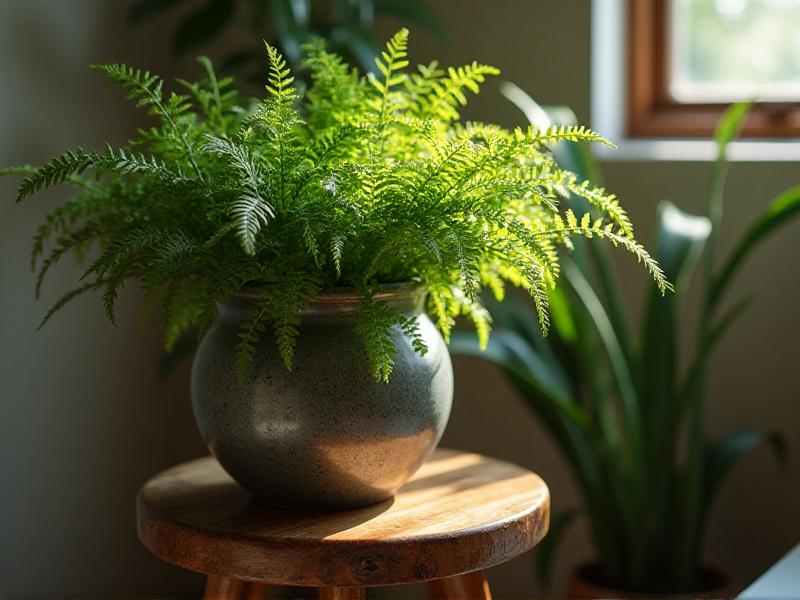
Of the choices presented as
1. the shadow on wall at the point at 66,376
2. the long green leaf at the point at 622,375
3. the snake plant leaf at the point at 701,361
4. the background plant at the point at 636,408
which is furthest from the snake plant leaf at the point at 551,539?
the shadow on wall at the point at 66,376

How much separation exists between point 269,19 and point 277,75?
1168mm

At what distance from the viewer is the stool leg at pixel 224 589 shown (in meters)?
1.05

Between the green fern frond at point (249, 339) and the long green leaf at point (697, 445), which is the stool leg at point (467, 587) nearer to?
the green fern frond at point (249, 339)

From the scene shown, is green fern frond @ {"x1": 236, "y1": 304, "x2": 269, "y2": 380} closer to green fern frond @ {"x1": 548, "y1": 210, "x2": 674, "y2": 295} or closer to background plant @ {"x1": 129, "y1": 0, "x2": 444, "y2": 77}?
green fern frond @ {"x1": 548, "y1": 210, "x2": 674, "y2": 295}

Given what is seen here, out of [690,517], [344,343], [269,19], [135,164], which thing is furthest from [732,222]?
[135,164]

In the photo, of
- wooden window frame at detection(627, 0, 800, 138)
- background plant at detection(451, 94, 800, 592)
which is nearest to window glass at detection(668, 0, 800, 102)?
wooden window frame at detection(627, 0, 800, 138)

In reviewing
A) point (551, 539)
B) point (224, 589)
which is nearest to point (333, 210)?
point (224, 589)

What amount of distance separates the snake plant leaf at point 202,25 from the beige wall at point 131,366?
0.15 m

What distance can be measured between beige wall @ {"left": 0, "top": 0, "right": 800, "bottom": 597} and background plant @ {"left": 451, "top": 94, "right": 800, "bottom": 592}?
17 cm

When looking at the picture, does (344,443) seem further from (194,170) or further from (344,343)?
(194,170)

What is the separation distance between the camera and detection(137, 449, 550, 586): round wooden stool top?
0.90 meters

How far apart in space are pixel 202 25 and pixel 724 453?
1.11 meters

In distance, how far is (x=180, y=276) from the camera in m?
0.97

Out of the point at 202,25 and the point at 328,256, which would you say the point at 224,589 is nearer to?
the point at 328,256
